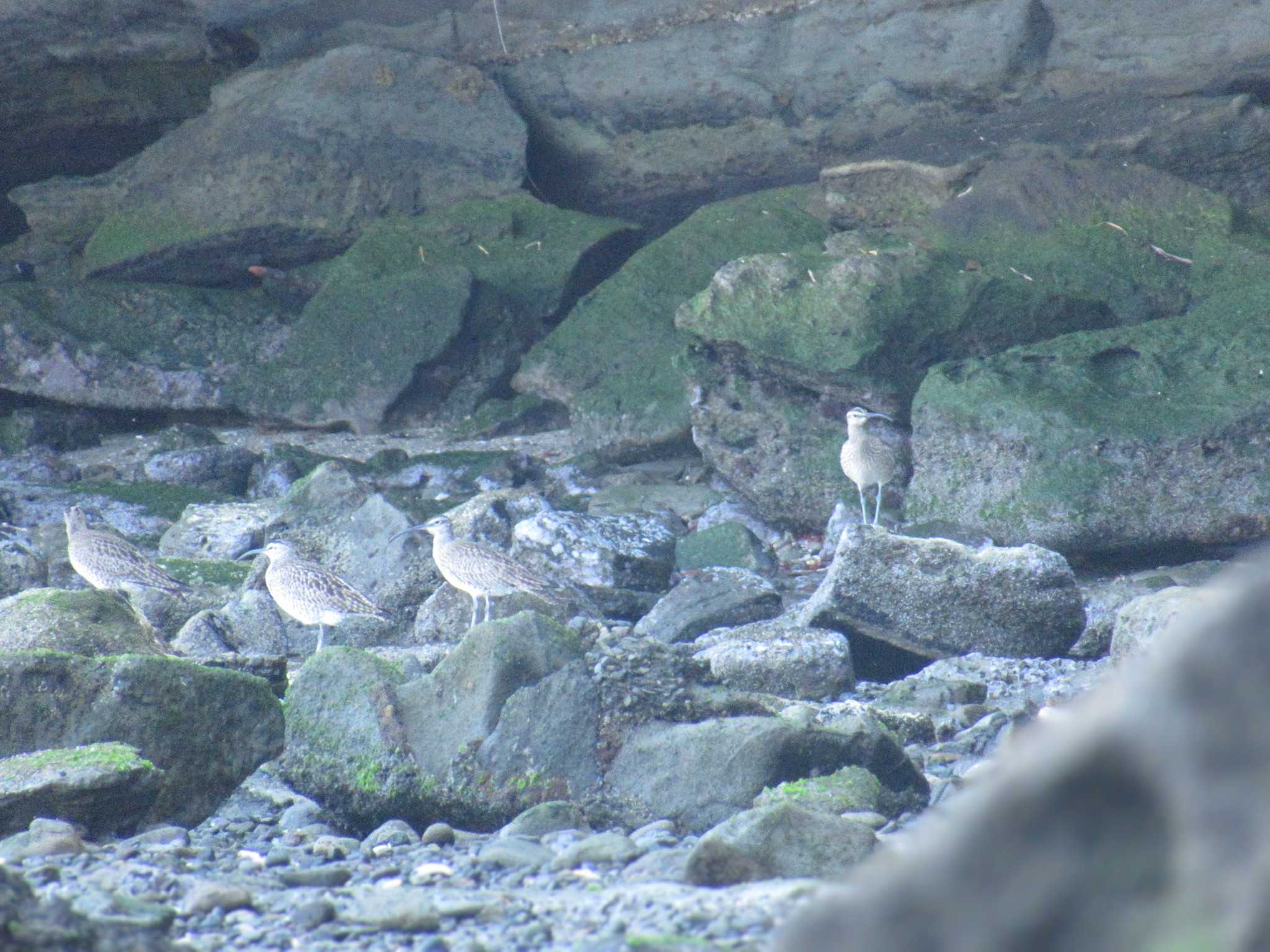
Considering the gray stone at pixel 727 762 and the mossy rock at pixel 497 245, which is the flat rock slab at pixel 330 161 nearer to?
the mossy rock at pixel 497 245

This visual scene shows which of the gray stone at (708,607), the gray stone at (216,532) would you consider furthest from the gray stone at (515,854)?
the gray stone at (216,532)

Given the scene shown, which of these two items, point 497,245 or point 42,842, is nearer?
point 42,842

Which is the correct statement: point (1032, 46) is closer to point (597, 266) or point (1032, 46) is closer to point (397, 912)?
point (597, 266)

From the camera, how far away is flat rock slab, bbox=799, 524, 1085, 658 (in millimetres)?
7410

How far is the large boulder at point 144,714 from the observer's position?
200 inches

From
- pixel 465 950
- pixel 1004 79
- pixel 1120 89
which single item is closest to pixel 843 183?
pixel 1004 79

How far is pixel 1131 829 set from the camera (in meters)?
1.40

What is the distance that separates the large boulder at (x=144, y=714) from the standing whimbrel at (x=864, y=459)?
18.3ft

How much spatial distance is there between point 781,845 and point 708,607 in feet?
14.6

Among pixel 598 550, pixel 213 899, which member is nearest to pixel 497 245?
pixel 598 550

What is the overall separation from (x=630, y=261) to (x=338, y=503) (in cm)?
501

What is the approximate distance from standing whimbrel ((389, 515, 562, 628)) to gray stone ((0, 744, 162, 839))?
307 cm

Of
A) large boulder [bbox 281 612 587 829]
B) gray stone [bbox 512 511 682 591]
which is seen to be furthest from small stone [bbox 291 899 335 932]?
gray stone [bbox 512 511 682 591]

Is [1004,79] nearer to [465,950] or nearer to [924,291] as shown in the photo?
[924,291]
